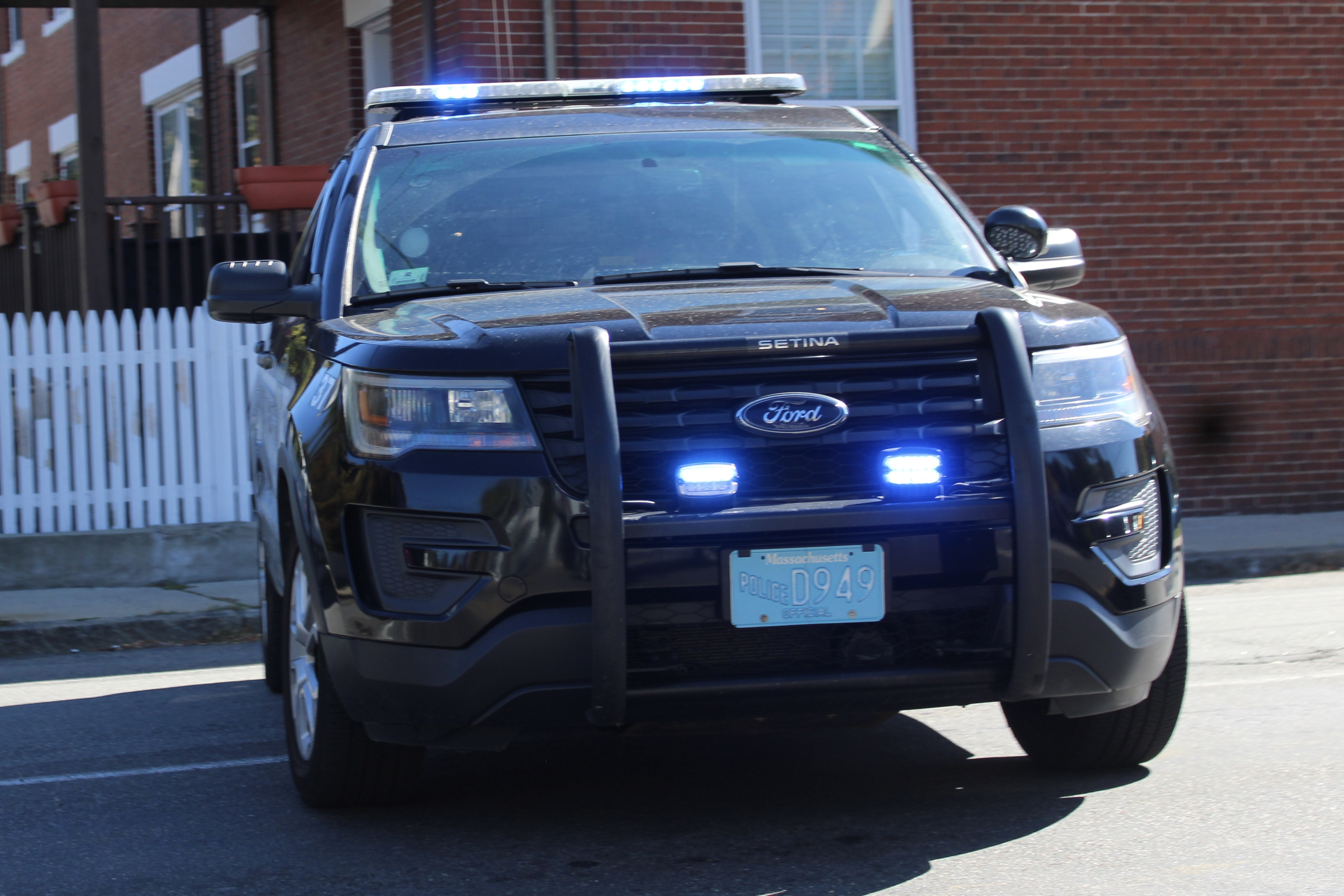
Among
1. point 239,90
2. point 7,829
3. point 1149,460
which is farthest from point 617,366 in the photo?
point 239,90

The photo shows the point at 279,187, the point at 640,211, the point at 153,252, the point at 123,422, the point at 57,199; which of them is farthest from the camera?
the point at 57,199

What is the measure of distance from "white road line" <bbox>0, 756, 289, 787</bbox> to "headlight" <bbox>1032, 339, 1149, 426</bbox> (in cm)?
263

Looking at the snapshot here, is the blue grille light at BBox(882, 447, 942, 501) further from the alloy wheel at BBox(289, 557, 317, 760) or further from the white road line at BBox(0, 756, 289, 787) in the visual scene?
the white road line at BBox(0, 756, 289, 787)

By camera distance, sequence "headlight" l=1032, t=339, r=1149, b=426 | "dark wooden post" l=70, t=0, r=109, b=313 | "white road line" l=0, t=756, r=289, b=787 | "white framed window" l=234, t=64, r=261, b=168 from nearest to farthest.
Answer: "headlight" l=1032, t=339, r=1149, b=426 → "white road line" l=0, t=756, r=289, b=787 → "dark wooden post" l=70, t=0, r=109, b=313 → "white framed window" l=234, t=64, r=261, b=168

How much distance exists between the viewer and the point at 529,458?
3.71m

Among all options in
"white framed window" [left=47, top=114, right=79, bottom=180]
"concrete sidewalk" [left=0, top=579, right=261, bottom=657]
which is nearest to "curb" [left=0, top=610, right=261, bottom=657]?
"concrete sidewalk" [left=0, top=579, right=261, bottom=657]

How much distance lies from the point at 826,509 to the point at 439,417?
2.89 feet

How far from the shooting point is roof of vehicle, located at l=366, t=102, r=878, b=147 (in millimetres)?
5203

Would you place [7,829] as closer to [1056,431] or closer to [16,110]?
[1056,431]

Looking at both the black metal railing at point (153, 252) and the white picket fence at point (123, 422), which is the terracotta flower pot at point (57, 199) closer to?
the black metal railing at point (153, 252)

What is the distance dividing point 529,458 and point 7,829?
195 centimetres

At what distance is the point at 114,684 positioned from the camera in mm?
7055

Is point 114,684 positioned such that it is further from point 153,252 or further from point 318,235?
point 153,252

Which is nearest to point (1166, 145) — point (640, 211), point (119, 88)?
point (640, 211)
